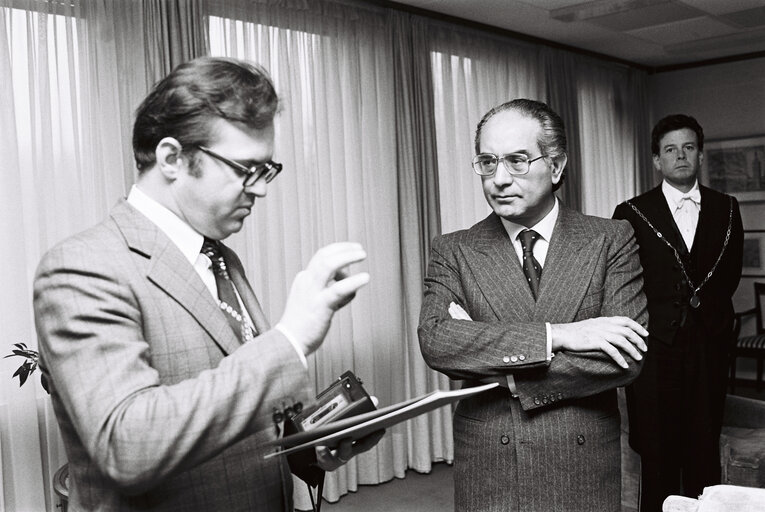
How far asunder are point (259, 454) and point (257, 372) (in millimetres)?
312

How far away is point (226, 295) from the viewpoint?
1440 millimetres

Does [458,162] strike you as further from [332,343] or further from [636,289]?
[636,289]

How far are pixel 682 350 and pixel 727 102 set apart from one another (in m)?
4.79

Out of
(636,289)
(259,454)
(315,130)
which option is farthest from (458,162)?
(259,454)

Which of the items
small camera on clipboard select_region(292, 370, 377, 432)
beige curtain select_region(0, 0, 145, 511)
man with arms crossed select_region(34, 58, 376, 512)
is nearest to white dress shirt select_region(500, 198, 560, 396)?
small camera on clipboard select_region(292, 370, 377, 432)

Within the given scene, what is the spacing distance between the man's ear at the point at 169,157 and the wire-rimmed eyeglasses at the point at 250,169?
0.13ft

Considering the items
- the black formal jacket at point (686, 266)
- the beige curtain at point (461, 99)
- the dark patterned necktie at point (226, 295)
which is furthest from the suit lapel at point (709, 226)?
the dark patterned necktie at point (226, 295)

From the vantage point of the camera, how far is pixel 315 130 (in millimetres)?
4332

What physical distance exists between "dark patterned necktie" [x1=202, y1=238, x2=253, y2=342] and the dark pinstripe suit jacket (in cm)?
80

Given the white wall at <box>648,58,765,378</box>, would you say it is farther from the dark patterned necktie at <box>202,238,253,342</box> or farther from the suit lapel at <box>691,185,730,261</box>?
the dark patterned necktie at <box>202,238,253,342</box>

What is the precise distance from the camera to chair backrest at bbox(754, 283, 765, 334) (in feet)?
22.6

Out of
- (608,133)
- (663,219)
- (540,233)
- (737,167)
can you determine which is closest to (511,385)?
(540,233)

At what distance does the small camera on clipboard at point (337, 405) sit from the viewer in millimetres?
1405

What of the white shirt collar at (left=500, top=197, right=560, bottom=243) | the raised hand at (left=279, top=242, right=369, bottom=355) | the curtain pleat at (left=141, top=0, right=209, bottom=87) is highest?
the curtain pleat at (left=141, top=0, right=209, bottom=87)
